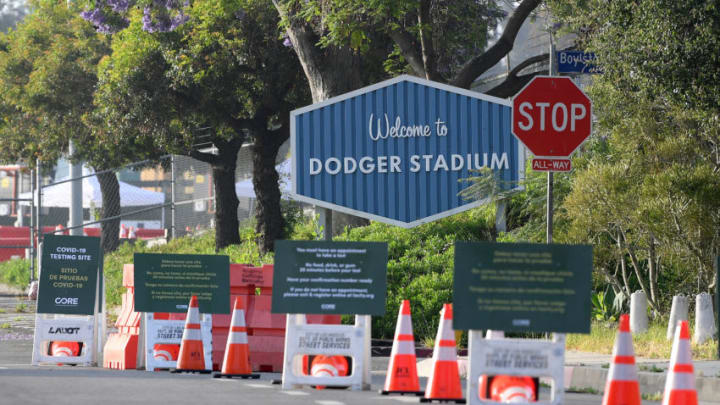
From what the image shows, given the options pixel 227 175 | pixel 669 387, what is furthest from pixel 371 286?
pixel 227 175

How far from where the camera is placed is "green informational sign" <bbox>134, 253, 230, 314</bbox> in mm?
13719

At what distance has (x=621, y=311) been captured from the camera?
17.4m

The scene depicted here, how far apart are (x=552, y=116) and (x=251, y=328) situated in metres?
4.14

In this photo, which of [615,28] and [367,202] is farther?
[367,202]

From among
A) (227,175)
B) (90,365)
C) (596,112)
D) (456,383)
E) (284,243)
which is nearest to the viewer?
(456,383)

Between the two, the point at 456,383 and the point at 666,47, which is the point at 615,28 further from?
the point at 456,383

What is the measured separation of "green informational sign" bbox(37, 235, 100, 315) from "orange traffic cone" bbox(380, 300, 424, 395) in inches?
200

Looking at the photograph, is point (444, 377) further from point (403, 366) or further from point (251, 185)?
point (251, 185)

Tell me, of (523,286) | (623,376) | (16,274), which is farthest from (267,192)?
(623,376)

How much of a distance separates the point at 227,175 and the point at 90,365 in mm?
19022

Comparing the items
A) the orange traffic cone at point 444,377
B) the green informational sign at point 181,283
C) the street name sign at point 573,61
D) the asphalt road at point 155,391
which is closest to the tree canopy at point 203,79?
the street name sign at point 573,61

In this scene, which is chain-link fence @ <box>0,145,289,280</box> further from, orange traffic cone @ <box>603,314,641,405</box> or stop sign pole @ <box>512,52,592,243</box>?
orange traffic cone @ <box>603,314,641,405</box>

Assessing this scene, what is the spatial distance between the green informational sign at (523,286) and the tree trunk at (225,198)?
2231 centimetres

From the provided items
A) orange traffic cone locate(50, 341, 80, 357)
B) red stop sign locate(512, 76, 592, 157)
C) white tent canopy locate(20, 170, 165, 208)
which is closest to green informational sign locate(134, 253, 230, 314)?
orange traffic cone locate(50, 341, 80, 357)
